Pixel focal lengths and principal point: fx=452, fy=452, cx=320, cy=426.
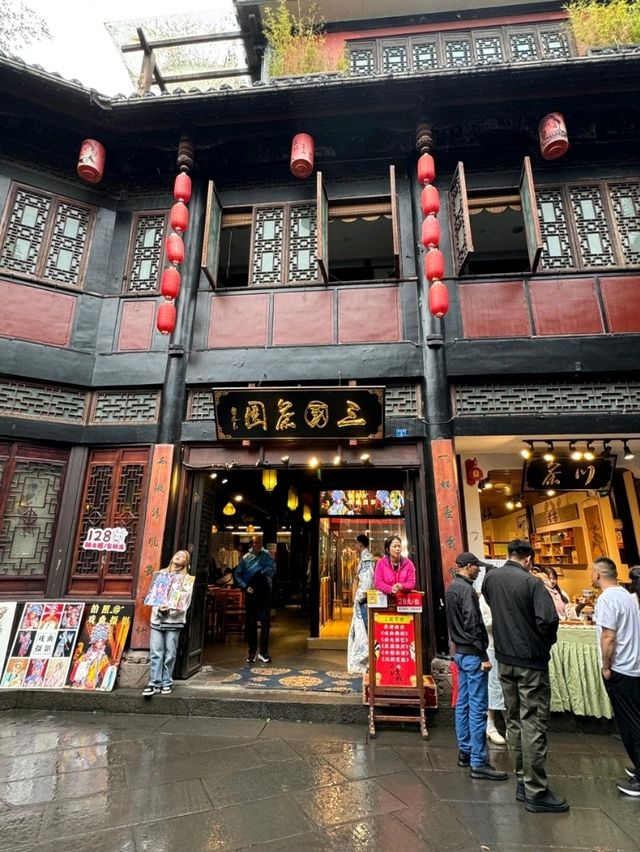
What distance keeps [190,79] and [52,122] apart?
3.66 m

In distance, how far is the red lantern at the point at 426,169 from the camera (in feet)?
22.2

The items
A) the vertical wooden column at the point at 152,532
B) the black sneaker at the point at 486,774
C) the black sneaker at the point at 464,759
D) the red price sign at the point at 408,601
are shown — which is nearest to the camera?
the black sneaker at the point at 486,774

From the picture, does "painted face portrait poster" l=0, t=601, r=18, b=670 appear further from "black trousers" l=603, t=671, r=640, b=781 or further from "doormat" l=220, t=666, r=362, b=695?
Result: "black trousers" l=603, t=671, r=640, b=781

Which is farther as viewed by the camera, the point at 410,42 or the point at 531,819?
the point at 410,42

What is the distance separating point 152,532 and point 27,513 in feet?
6.35

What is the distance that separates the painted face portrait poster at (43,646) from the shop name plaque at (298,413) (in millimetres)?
3199

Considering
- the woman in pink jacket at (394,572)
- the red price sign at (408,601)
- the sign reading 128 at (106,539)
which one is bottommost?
the red price sign at (408,601)

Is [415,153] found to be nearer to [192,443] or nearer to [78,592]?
[192,443]

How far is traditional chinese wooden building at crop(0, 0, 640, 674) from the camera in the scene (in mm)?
6441

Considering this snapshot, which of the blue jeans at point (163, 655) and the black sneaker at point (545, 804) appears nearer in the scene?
the black sneaker at point (545, 804)

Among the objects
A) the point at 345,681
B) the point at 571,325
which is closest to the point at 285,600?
the point at 345,681

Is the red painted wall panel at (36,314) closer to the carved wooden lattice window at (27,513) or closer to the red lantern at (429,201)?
the carved wooden lattice window at (27,513)

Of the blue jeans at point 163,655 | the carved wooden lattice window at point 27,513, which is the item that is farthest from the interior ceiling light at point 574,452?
the carved wooden lattice window at point 27,513

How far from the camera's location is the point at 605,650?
386 centimetres
